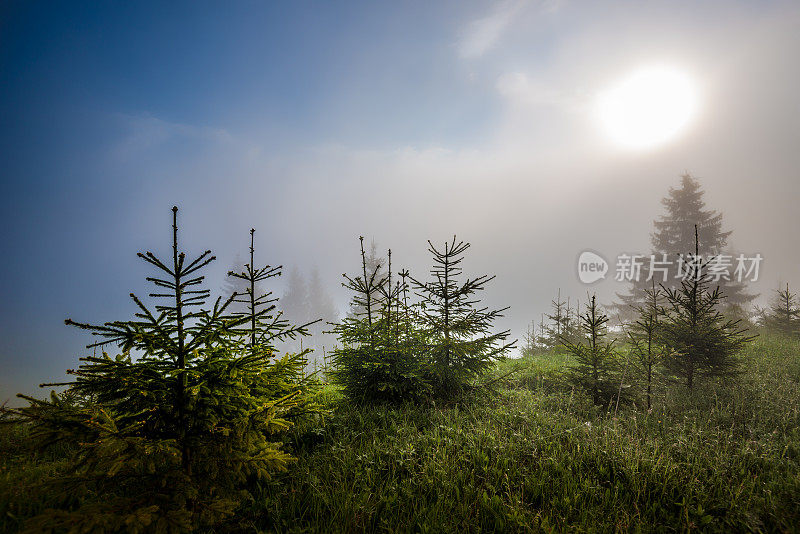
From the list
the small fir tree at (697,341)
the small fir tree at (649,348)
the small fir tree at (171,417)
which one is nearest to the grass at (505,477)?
the small fir tree at (171,417)

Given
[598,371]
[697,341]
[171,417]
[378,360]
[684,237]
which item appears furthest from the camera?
[684,237]

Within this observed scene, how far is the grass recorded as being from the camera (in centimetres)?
322

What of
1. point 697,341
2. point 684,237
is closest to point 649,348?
point 697,341

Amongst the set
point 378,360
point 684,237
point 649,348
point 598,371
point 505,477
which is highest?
point 684,237

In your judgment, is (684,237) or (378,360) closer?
(378,360)

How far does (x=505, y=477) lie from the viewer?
376cm

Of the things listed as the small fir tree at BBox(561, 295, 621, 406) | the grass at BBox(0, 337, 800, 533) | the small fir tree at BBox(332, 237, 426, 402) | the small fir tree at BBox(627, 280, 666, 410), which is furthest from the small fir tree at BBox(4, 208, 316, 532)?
the small fir tree at BBox(627, 280, 666, 410)

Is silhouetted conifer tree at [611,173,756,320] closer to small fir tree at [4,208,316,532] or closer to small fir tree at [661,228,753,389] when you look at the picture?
small fir tree at [661,228,753,389]

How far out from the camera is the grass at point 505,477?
10.6 feet

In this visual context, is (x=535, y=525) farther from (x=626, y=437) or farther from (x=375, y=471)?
(x=626, y=437)

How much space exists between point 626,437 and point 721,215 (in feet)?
118

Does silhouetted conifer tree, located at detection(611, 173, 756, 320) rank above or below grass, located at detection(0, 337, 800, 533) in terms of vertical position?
above

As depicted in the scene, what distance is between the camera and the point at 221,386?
2951 mm

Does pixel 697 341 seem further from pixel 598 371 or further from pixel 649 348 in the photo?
pixel 598 371
